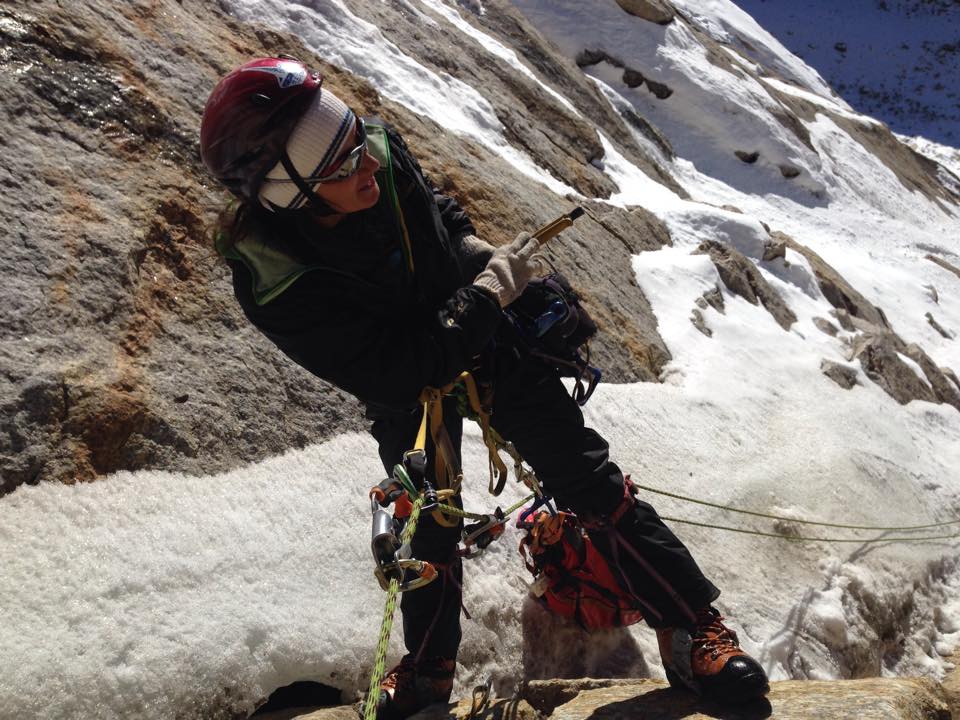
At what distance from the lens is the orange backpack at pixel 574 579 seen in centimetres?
380

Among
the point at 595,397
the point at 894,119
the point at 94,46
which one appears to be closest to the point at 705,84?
the point at 595,397

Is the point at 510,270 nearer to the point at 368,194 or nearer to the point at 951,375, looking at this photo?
the point at 368,194

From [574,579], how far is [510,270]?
67.1 inches

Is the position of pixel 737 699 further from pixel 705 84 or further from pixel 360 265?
pixel 705 84

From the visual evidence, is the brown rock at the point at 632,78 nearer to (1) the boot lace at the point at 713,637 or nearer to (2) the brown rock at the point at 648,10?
(2) the brown rock at the point at 648,10

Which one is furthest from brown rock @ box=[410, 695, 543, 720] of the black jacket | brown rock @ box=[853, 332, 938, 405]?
brown rock @ box=[853, 332, 938, 405]

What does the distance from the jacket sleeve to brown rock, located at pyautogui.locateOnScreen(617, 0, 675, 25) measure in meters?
16.1

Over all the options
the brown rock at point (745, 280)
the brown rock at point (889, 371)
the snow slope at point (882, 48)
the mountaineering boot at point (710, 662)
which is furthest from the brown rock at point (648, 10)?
the snow slope at point (882, 48)

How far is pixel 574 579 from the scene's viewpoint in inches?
151

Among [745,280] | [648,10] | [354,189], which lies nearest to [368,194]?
[354,189]

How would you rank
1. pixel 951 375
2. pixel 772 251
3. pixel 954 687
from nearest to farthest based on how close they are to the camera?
1. pixel 954 687
2. pixel 951 375
3. pixel 772 251

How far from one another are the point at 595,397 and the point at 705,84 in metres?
12.4

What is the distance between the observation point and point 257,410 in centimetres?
427

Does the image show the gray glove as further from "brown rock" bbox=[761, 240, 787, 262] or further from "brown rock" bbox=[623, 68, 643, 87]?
"brown rock" bbox=[623, 68, 643, 87]
